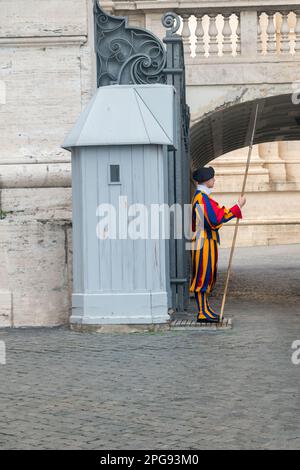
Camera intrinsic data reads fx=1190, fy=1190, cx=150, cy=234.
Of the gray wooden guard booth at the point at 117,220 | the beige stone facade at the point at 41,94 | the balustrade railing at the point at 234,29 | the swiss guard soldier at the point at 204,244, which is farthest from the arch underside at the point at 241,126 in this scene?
the gray wooden guard booth at the point at 117,220

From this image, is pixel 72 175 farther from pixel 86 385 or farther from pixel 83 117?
pixel 86 385

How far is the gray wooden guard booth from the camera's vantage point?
10.3 metres

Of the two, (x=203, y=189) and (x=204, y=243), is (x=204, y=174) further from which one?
(x=204, y=243)

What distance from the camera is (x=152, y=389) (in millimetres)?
7270

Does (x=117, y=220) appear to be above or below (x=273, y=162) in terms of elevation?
below

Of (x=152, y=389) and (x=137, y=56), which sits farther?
(x=137, y=56)

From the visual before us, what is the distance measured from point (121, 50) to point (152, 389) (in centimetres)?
519

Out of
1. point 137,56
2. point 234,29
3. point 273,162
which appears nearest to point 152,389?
point 137,56

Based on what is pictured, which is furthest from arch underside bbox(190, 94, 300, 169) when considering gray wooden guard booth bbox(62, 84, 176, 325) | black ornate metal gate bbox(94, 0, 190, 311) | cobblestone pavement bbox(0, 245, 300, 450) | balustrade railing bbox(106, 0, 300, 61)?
cobblestone pavement bbox(0, 245, 300, 450)

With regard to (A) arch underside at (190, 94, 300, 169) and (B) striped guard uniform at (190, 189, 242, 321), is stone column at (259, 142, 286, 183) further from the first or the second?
(B) striped guard uniform at (190, 189, 242, 321)

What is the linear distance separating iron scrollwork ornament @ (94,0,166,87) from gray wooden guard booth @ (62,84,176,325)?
3.84 ft

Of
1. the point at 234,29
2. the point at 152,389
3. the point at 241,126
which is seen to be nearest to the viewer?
the point at 152,389

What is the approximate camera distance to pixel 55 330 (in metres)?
10.4
